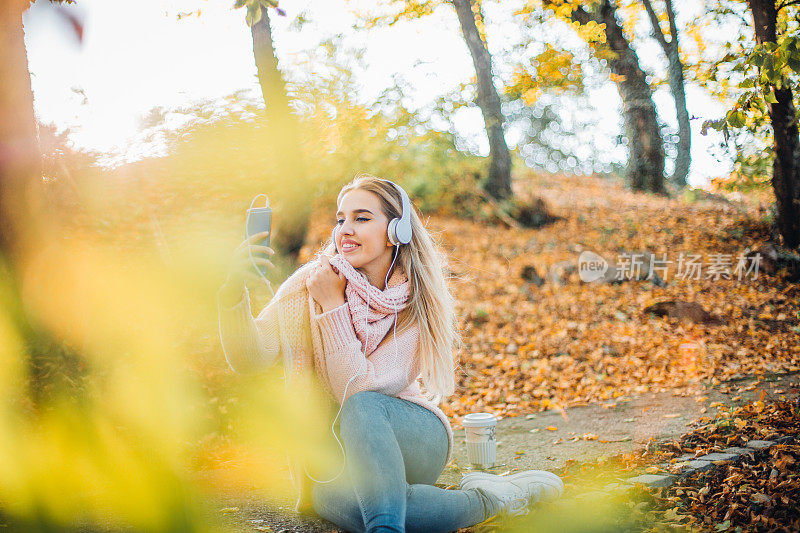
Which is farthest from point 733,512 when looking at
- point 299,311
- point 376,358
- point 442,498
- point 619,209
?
point 619,209

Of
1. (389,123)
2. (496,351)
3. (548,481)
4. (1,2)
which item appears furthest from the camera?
(389,123)

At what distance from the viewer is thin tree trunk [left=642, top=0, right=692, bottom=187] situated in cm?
966

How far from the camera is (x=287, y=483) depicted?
3410 millimetres

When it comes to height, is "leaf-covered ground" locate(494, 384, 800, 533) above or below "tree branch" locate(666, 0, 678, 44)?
below

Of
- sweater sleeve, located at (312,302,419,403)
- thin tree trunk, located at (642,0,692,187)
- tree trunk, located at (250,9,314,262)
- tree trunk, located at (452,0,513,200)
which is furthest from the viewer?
thin tree trunk, located at (642,0,692,187)

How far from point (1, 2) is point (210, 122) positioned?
329cm

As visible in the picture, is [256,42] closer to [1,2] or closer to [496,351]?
[1,2]

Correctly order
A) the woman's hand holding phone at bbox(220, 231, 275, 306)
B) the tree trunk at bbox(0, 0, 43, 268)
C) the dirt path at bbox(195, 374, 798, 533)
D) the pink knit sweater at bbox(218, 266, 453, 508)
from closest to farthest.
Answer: the woman's hand holding phone at bbox(220, 231, 275, 306) → the pink knit sweater at bbox(218, 266, 453, 508) → the dirt path at bbox(195, 374, 798, 533) → the tree trunk at bbox(0, 0, 43, 268)

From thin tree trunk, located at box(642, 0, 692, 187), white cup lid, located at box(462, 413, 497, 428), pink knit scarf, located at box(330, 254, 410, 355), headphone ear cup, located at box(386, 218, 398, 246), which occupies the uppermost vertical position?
thin tree trunk, located at box(642, 0, 692, 187)

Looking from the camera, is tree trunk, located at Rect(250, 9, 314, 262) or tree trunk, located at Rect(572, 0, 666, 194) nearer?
tree trunk, located at Rect(250, 9, 314, 262)

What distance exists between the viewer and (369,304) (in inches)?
101

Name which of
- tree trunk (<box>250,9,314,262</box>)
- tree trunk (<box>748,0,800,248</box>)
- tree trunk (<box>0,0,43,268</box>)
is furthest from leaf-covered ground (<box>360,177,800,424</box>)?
tree trunk (<box>0,0,43,268</box>)

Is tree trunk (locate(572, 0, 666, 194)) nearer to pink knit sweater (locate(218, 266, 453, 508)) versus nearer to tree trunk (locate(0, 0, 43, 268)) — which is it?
tree trunk (locate(0, 0, 43, 268))

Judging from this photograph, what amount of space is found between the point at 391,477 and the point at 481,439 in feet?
4.83
